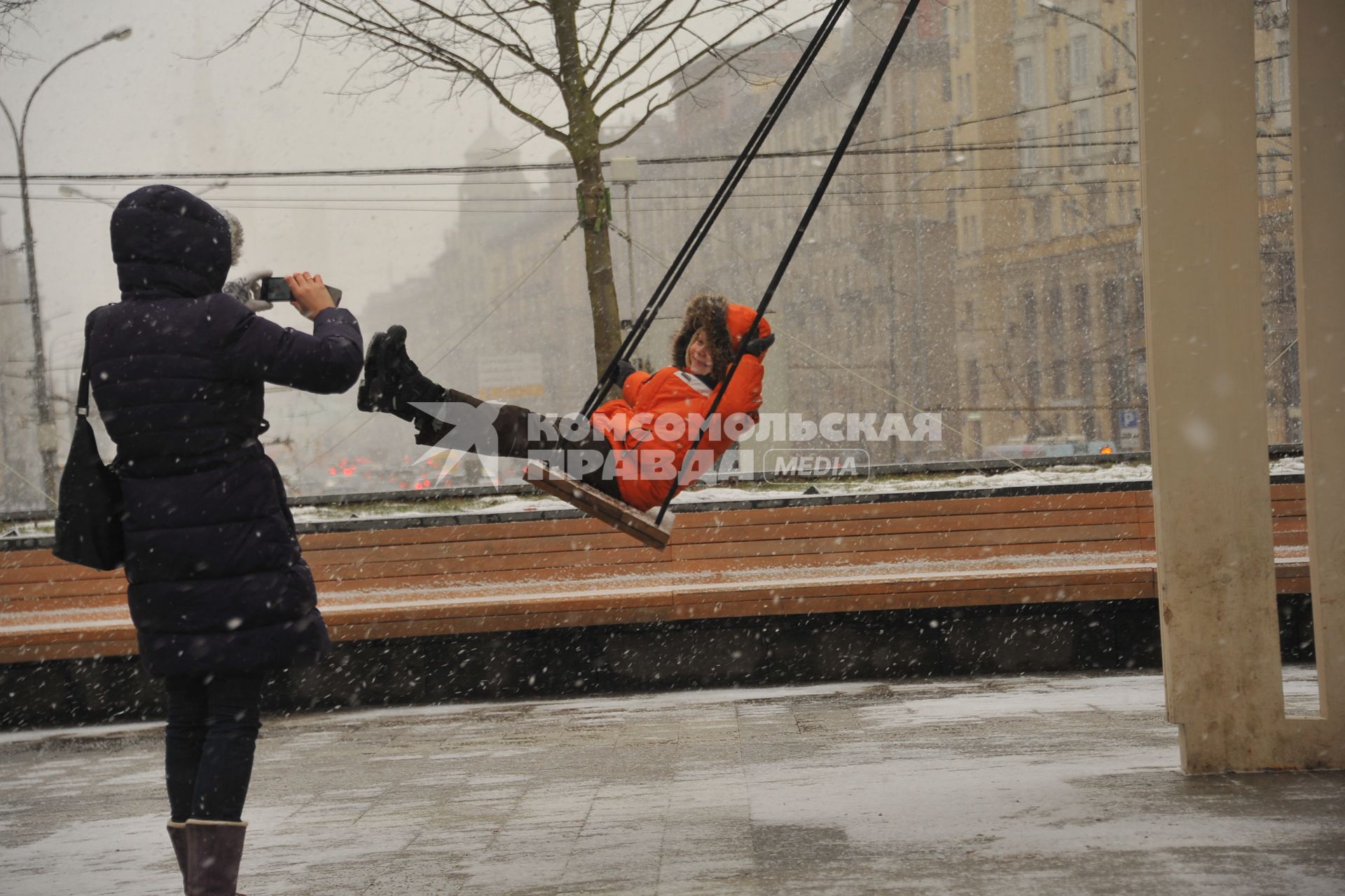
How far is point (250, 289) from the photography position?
10.3 ft

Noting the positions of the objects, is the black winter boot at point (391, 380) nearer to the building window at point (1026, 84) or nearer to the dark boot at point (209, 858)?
the dark boot at point (209, 858)

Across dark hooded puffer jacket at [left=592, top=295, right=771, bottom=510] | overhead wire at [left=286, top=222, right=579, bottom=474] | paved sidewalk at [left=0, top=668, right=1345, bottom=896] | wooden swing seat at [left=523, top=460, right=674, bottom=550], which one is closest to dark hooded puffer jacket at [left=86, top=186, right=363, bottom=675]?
paved sidewalk at [left=0, top=668, right=1345, bottom=896]

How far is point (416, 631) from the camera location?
21.0ft

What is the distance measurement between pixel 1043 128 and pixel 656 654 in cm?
3685

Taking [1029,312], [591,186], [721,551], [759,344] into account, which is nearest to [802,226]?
[759,344]

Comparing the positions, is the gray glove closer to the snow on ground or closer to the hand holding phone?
the hand holding phone

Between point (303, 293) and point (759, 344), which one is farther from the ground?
point (303, 293)

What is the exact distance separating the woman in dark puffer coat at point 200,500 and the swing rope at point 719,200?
50.7 inches

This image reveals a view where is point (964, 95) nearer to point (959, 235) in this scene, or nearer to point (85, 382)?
point (959, 235)

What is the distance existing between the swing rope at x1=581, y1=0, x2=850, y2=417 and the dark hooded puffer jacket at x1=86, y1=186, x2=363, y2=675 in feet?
4.24

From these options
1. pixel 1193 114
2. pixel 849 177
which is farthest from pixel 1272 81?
pixel 1193 114

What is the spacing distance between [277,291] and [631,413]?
63.7 inches

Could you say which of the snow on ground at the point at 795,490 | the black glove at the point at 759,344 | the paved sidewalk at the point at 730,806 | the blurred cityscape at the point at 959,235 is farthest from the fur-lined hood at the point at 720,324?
the blurred cityscape at the point at 959,235

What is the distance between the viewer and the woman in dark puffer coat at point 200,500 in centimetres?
270
